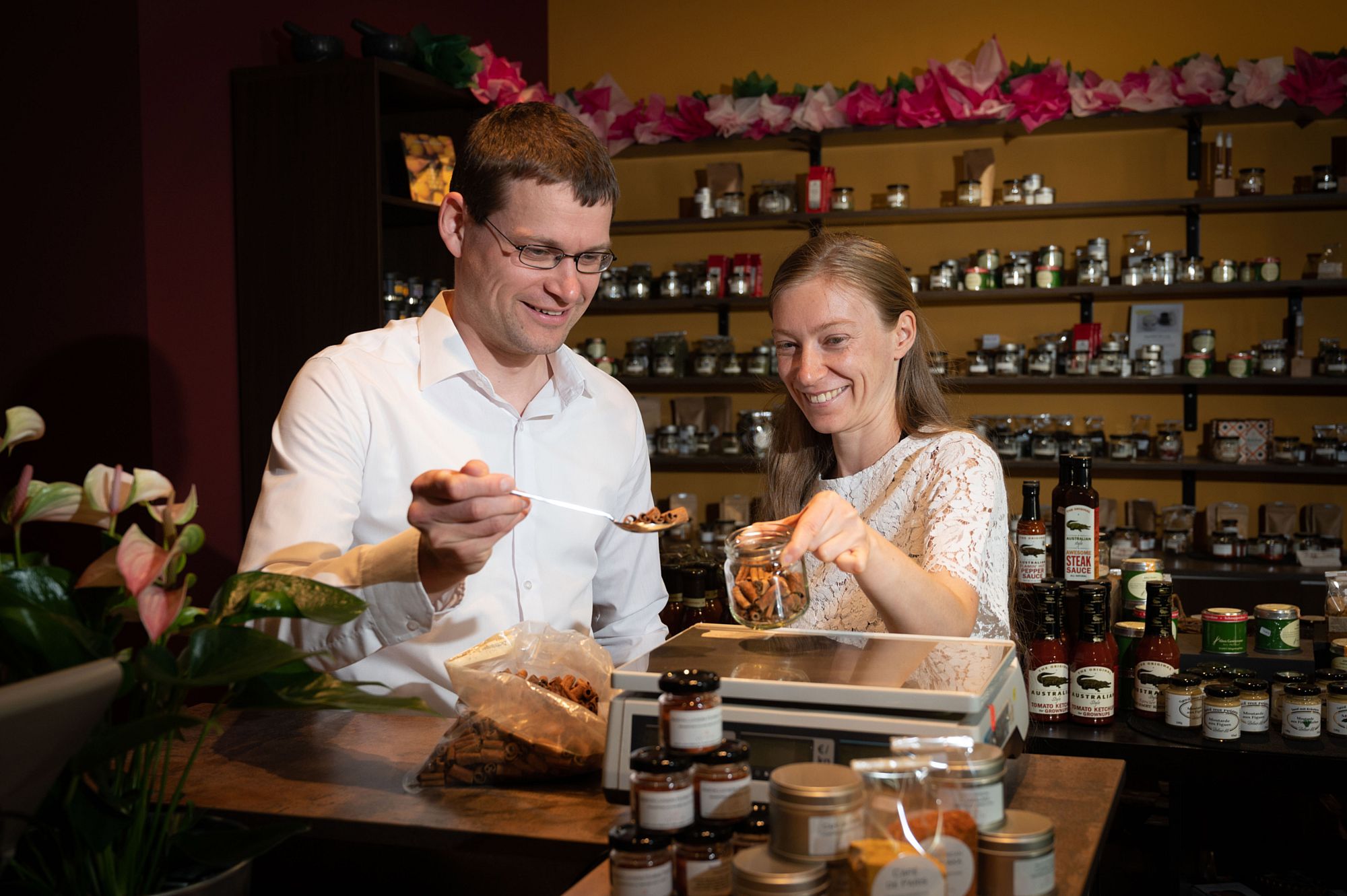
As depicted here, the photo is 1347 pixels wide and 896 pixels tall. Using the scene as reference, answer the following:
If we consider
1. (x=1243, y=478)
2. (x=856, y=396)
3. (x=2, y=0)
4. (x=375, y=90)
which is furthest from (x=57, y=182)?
(x=1243, y=478)

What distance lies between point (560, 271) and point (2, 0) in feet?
7.64

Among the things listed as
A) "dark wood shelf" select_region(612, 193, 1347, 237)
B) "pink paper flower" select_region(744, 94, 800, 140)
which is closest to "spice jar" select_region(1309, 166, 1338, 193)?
"dark wood shelf" select_region(612, 193, 1347, 237)

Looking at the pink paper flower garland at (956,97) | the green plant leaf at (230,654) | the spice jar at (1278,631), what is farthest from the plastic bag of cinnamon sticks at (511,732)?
the pink paper flower garland at (956,97)

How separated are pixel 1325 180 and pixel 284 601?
464cm

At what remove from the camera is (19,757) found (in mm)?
757

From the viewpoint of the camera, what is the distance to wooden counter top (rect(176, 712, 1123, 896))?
122 centimetres

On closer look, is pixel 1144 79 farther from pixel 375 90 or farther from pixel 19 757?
pixel 19 757

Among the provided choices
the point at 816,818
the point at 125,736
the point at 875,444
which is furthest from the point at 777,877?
the point at 875,444

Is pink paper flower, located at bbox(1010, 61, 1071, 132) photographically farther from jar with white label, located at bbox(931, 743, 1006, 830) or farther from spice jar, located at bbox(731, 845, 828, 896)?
spice jar, located at bbox(731, 845, 828, 896)

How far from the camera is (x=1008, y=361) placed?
4.86 m

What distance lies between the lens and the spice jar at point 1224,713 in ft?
7.38

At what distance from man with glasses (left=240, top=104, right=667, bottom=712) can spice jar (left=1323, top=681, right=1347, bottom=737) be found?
52.2 inches

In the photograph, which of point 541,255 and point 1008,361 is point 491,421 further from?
point 1008,361

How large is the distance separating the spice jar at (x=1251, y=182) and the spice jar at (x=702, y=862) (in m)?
4.38
